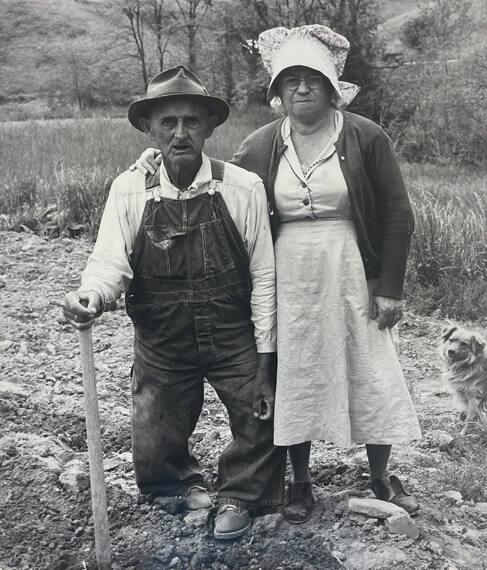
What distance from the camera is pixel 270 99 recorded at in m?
2.94

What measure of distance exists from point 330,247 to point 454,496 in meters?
1.32

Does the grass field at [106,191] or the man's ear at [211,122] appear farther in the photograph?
the grass field at [106,191]

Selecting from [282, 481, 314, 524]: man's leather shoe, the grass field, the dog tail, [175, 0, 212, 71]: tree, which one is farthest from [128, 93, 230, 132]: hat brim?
[175, 0, 212, 71]: tree

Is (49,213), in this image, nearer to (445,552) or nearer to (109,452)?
(109,452)

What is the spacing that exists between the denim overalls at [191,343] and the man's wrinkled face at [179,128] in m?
0.14

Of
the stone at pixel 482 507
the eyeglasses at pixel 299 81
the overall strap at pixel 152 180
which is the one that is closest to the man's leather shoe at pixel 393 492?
the stone at pixel 482 507

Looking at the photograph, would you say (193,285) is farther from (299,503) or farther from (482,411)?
(482,411)

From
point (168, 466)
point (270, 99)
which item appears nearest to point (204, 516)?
point (168, 466)

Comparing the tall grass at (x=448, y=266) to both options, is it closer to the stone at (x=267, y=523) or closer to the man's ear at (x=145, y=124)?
the stone at (x=267, y=523)

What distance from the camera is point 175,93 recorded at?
268 centimetres

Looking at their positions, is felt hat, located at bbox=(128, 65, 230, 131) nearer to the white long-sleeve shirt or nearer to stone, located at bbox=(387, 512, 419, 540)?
the white long-sleeve shirt

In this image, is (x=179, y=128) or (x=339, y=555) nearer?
(x=179, y=128)

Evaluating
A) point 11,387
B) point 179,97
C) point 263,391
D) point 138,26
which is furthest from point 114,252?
point 138,26

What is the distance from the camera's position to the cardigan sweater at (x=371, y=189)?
2.79m
